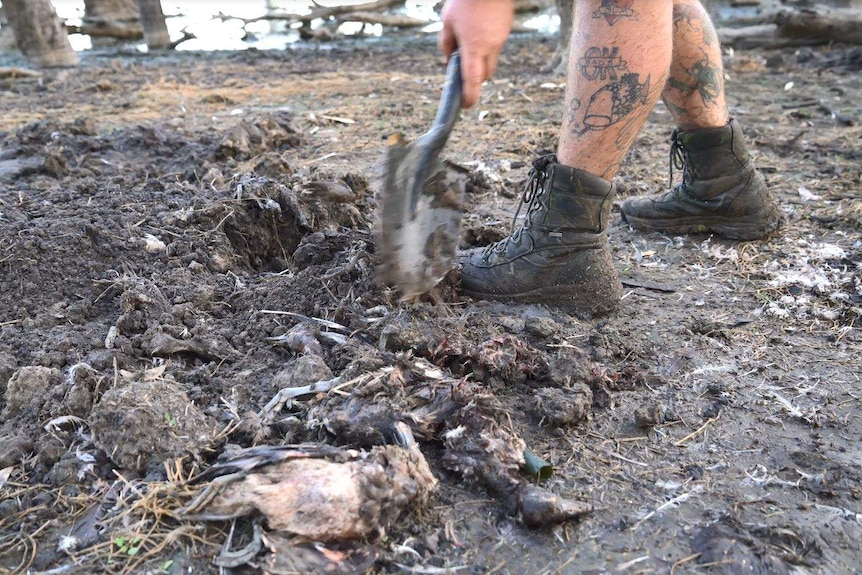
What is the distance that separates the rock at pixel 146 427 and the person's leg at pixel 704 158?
2.06 metres

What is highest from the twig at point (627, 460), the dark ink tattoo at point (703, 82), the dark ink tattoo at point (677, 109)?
the dark ink tattoo at point (703, 82)

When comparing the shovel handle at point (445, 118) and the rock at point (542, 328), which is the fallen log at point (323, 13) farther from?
the rock at point (542, 328)

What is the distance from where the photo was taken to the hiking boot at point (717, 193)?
2725 mm

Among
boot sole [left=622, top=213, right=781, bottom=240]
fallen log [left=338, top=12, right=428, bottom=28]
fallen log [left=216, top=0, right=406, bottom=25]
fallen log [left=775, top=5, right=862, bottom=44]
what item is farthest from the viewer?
fallen log [left=338, top=12, right=428, bottom=28]

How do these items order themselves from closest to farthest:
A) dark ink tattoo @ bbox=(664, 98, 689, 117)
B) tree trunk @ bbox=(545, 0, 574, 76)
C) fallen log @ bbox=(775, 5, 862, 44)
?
dark ink tattoo @ bbox=(664, 98, 689, 117) → tree trunk @ bbox=(545, 0, 574, 76) → fallen log @ bbox=(775, 5, 862, 44)

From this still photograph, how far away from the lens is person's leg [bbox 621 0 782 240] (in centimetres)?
258

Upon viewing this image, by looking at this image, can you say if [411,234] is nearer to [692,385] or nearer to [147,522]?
[692,385]

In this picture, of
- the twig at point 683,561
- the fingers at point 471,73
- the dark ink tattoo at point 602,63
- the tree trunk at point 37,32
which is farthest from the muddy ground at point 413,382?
the tree trunk at point 37,32

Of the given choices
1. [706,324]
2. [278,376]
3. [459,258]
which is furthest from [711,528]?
[459,258]

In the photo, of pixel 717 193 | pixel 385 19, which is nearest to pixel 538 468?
pixel 717 193

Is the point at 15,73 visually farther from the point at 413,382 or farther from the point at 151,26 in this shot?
the point at 413,382

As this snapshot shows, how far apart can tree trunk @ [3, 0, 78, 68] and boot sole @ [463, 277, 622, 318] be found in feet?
→ 26.5

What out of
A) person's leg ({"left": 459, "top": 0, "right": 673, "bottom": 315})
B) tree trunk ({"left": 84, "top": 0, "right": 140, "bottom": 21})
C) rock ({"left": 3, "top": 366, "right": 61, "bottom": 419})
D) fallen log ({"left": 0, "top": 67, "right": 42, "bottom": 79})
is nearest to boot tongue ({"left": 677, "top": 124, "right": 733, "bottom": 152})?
person's leg ({"left": 459, "top": 0, "right": 673, "bottom": 315})

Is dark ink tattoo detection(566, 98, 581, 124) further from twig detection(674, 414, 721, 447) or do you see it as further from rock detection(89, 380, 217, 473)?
rock detection(89, 380, 217, 473)
